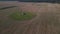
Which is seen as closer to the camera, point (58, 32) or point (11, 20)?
point (58, 32)

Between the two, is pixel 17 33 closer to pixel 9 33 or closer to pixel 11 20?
pixel 9 33

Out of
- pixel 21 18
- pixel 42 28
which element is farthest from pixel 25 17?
pixel 42 28

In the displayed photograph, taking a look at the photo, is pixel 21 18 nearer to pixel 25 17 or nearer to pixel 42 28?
pixel 25 17

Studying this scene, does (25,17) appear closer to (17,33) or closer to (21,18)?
(21,18)

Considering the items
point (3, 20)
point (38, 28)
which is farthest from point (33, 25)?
point (3, 20)

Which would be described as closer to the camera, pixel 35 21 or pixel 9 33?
pixel 9 33

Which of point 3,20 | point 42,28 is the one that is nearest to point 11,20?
point 3,20
